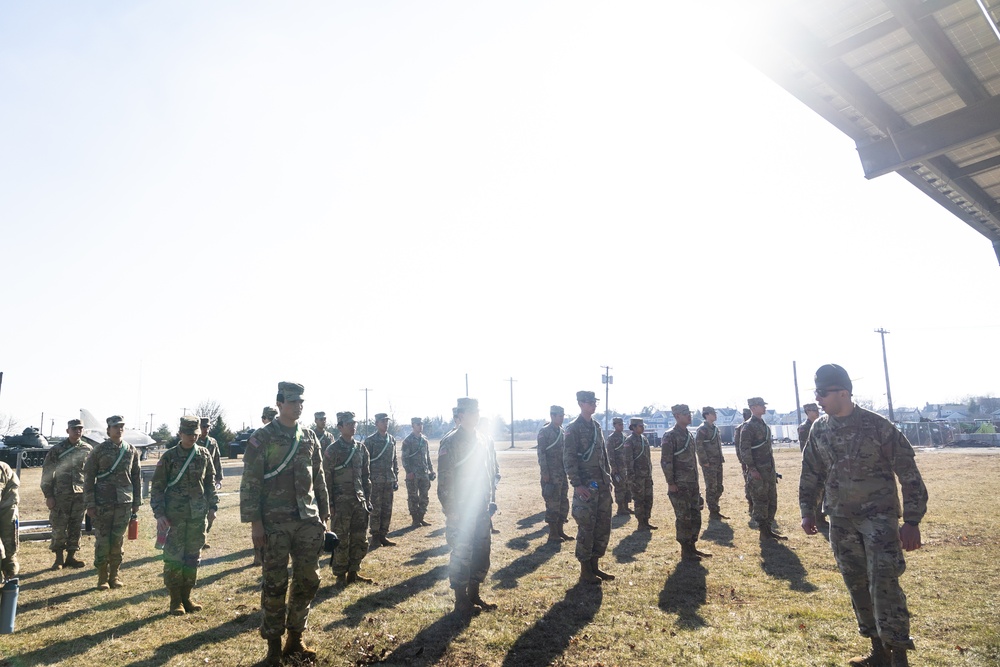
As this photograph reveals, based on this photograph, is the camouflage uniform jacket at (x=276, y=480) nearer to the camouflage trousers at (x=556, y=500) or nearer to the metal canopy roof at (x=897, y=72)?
the metal canopy roof at (x=897, y=72)

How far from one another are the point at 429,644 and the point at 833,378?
182 inches

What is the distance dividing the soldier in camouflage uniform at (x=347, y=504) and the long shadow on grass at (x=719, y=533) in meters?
6.34

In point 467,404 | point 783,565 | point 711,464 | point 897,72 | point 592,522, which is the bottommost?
point 783,565

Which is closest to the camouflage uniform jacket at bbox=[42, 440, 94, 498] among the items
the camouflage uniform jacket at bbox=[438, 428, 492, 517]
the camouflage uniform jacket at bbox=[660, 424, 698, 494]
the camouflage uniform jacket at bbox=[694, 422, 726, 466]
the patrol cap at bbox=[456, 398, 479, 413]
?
the camouflage uniform jacket at bbox=[438, 428, 492, 517]

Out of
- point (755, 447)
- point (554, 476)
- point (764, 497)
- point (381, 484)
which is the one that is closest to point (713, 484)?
point (755, 447)

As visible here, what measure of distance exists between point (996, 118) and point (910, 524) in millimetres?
3350

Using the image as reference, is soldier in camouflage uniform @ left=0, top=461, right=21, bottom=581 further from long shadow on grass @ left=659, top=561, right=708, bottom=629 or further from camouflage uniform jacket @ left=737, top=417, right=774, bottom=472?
camouflage uniform jacket @ left=737, top=417, right=774, bottom=472

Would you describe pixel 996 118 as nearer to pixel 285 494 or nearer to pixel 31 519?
Result: pixel 285 494

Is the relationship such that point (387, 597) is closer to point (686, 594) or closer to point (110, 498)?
point (686, 594)

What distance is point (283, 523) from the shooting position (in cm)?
534

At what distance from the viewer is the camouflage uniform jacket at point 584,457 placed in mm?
7801

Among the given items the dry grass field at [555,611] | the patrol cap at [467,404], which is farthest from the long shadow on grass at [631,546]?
the patrol cap at [467,404]

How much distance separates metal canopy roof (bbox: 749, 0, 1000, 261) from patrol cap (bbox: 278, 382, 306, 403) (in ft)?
16.5

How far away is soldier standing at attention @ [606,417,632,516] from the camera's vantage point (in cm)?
→ 1385
